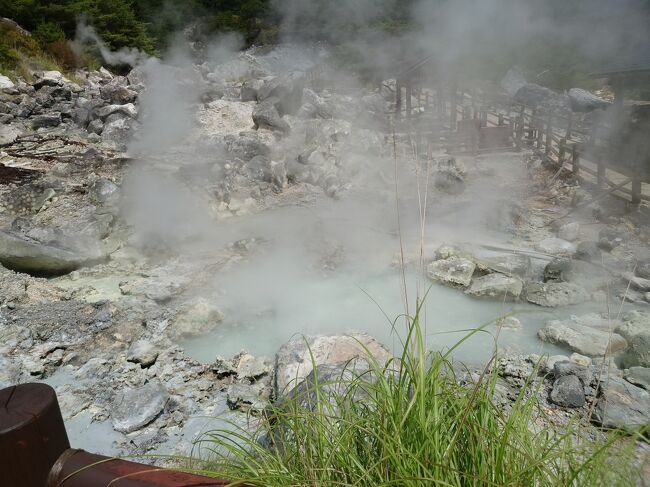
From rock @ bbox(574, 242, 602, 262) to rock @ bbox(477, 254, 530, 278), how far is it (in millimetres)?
586

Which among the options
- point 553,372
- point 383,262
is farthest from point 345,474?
point 383,262

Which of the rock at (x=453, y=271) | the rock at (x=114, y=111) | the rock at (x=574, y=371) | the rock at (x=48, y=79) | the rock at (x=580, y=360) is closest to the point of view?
the rock at (x=574, y=371)

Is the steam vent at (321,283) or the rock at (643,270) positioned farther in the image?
the rock at (643,270)

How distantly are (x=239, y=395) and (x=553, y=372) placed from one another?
2.32 meters

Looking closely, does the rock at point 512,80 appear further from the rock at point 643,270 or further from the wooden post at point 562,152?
the rock at point 643,270

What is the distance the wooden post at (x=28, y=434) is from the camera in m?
0.74

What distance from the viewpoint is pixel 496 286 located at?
4922 mm

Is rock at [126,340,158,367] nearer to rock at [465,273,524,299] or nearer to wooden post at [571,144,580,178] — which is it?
rock at [465,273,524,299]

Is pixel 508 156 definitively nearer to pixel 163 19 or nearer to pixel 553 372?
pixel 553 372

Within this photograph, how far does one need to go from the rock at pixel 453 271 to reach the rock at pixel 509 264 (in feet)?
0.73

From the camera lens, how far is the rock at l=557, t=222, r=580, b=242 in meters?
6.24

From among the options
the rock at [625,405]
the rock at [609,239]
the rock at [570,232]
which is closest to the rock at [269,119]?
the rock at [570,232]

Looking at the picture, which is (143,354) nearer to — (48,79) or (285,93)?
(285,93)

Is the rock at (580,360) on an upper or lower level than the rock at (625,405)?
lower
